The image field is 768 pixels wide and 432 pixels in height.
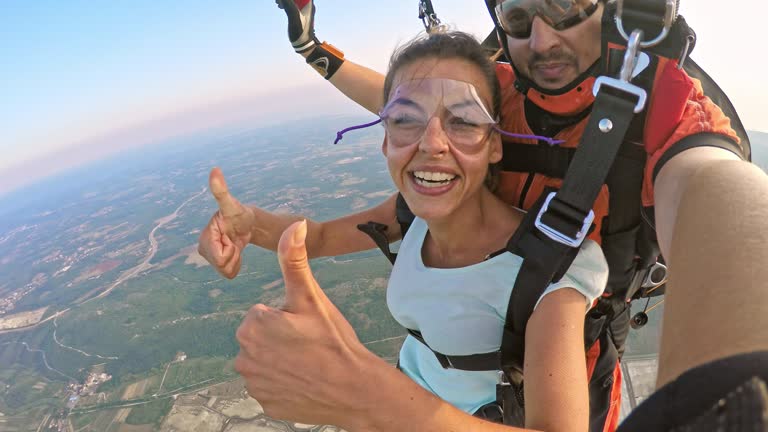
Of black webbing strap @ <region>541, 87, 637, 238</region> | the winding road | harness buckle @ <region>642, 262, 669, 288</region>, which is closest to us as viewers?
black webbing strap @ <region>541, 87, 637, 238</region>

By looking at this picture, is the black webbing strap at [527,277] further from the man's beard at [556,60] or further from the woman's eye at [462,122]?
the man's beard at [556,60]

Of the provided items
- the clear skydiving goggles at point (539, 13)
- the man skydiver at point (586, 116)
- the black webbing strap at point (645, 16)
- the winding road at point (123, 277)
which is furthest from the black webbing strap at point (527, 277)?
the winding road at point (123, 277)

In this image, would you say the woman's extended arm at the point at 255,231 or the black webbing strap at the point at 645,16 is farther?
the woman's extended arm at the point at 255,231

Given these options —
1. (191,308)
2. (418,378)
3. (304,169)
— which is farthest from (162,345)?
(304,169)

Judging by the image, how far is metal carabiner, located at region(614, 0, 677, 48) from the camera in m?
1.04

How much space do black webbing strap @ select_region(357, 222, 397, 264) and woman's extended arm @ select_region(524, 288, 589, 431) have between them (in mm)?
902

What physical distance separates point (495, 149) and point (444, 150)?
27cm

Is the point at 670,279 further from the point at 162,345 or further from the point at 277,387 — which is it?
the point at 162,345

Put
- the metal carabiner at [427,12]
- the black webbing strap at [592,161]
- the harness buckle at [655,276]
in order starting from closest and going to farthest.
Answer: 1. the black webbing strap at [592,161]
2. the harness buckle at [655,276]
3. the metal carabiner at [427,12]

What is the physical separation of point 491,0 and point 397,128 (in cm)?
80

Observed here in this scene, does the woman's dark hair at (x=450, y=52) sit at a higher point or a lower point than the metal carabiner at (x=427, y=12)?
lower

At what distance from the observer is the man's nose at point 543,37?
55.6 inches

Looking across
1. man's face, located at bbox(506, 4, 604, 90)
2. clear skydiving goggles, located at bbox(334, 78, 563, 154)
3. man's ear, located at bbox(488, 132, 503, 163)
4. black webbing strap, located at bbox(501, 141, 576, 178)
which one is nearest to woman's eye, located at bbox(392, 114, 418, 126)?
clear skydiving goggles, located at bbox(334, 78, 563, 154)

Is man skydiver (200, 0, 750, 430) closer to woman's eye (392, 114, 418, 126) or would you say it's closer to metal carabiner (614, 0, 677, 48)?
metal carabiner (614, 0, 677, 48)
